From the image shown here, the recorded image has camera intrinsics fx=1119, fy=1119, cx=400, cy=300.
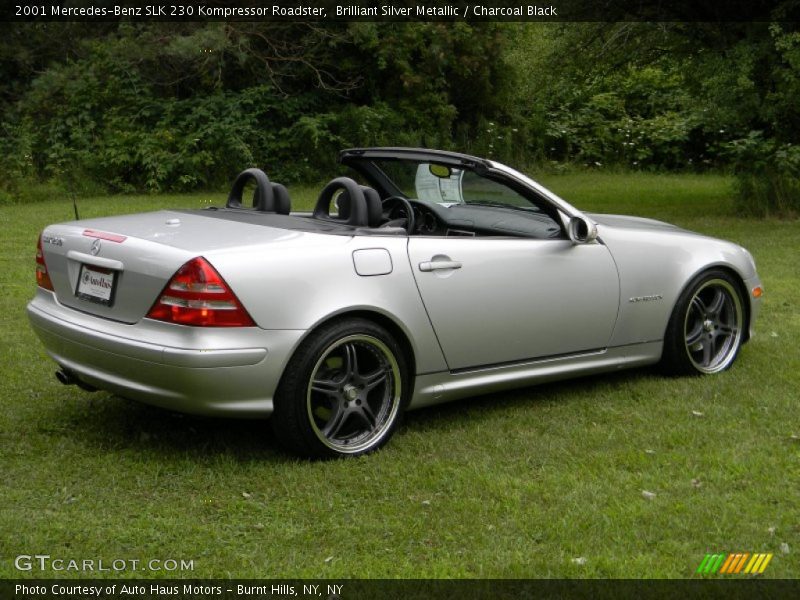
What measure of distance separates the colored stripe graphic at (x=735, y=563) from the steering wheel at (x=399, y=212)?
7.55 feet

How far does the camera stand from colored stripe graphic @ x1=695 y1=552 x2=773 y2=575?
4.01 m

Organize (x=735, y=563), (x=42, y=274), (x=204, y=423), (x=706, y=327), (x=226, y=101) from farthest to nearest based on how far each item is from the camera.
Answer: (x=226, y=101), (x=706, y=327), (x=204, y=423), (x=42, y=274), (x=735, y=563)

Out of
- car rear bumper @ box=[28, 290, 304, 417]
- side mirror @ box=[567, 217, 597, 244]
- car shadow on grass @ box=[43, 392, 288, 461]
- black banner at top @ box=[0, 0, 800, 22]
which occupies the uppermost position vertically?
black banner at top @ box=[0, 0, 800, 22]

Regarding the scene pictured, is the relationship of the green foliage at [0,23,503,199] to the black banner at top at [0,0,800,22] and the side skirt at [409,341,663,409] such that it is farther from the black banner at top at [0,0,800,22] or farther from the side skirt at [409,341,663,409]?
the side skirt at [409,341,663,409]

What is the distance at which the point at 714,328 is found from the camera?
22.5ft

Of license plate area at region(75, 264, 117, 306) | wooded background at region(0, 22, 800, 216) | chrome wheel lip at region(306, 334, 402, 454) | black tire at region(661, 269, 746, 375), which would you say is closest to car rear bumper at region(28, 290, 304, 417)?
license plate area at region(75, 264, 117, 306)

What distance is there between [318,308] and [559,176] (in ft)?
65.9

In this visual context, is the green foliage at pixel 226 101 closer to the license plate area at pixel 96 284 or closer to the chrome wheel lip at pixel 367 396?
the license plate area at pixel 96 284

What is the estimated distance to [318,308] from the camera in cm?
500

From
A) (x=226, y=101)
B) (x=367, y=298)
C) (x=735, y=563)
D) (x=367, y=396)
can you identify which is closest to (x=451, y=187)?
(x=367, y=298)

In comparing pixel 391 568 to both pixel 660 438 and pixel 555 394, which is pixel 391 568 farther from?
pixel 555 394

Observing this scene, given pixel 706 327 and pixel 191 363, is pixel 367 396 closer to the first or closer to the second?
pixel 191 363

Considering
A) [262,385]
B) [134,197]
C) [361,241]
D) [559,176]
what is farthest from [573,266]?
[559,176]

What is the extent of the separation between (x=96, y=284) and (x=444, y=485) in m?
1.84
